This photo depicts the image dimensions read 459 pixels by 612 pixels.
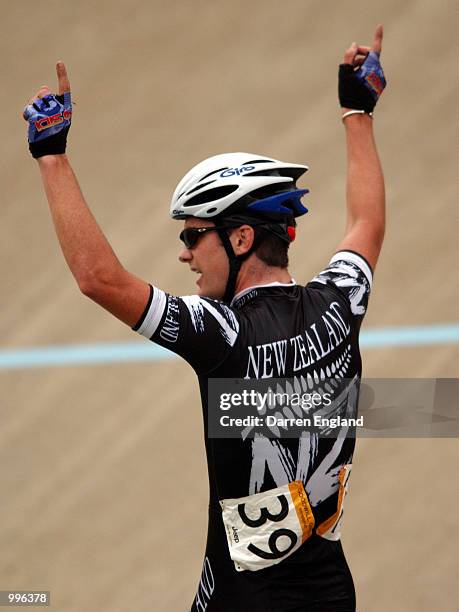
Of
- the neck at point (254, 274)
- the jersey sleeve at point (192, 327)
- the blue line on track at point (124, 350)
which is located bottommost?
the blue line on track at point (124, 350)

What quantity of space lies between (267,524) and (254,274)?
538 millimetres

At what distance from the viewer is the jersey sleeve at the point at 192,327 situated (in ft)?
5.55

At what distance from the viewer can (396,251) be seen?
4.33 meters

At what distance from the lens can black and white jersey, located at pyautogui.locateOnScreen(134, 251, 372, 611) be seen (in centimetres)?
179

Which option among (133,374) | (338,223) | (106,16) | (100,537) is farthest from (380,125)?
(100,537)

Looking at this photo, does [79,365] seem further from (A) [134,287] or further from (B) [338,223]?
(A) [134,287]

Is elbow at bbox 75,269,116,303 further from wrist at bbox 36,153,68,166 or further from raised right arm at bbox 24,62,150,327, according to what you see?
wrist at bbox 36,153,68,166

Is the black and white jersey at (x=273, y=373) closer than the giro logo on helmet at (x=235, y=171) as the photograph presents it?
Yes

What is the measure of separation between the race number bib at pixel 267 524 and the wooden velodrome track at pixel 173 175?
7.17 feet

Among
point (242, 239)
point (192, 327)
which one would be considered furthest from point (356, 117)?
point (192, 327)

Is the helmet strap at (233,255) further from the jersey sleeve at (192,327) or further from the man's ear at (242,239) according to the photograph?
the jersey sleeve at (192,327)

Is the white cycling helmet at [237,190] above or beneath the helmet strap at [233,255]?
above

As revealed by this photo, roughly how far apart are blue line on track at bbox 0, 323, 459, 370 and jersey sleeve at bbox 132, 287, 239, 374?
8.26 ft

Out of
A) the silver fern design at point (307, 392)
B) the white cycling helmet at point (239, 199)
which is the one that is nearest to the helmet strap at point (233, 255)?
the white cycling helmet at point (239, 199)
